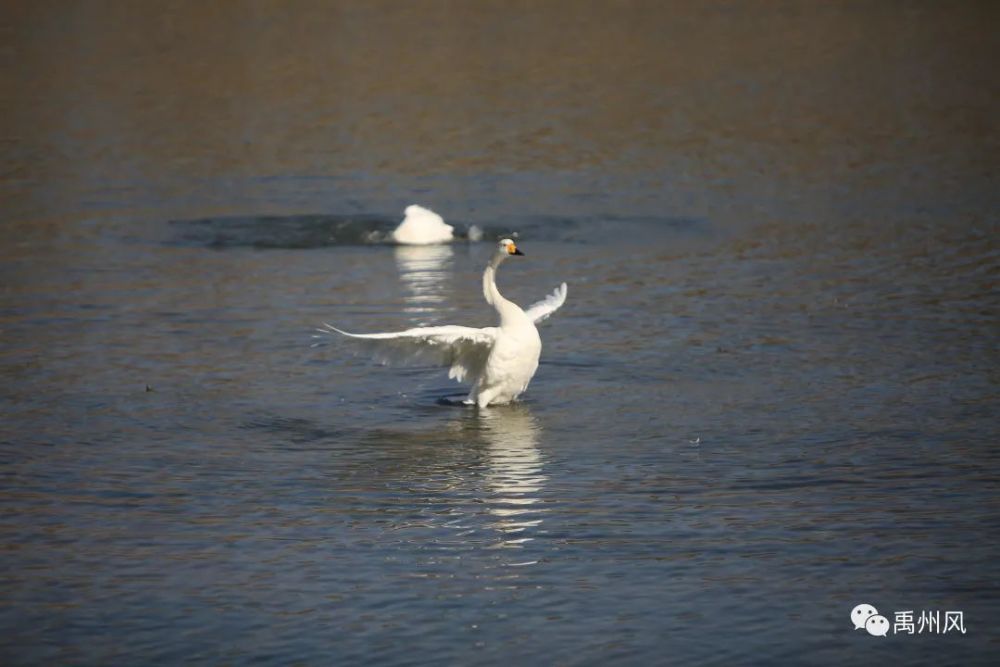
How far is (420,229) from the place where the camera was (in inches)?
943

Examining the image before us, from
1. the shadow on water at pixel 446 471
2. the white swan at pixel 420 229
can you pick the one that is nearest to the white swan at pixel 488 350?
the shadow on water at pixel 446 471

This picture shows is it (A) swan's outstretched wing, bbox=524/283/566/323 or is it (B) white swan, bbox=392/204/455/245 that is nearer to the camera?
Result: (A) swan's outstretched wing, bbox=524/283/566/323

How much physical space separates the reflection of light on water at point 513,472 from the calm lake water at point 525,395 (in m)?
0.04

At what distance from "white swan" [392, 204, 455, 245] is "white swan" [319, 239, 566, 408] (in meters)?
7.52

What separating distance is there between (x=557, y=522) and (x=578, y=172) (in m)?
17.2

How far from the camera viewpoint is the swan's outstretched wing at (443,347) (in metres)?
15.6

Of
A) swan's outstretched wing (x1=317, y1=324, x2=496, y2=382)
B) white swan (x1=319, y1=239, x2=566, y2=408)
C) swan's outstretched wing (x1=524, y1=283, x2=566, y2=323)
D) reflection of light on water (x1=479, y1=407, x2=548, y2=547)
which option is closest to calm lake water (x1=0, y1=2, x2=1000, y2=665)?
reflection of light on water (x1=479, y1=407, x2=548, y2=547)

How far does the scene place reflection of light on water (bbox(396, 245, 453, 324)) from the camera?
2027 cm

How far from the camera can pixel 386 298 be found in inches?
817

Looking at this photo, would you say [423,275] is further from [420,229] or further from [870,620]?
[870,620]

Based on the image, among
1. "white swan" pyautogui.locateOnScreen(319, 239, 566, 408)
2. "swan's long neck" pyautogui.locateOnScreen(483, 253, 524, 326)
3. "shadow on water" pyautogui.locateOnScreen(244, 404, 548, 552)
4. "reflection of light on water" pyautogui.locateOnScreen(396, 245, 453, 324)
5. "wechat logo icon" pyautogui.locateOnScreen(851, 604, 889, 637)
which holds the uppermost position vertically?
"reflection of light on water" pyautogui.locateOnScreen(396, 245, 453, 324)

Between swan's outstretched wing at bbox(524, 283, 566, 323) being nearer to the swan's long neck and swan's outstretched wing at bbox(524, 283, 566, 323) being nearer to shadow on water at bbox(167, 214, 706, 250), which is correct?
the swan's long neck

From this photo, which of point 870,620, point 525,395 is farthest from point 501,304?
point 870,620

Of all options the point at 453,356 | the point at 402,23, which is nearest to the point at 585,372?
the point at 453,356
